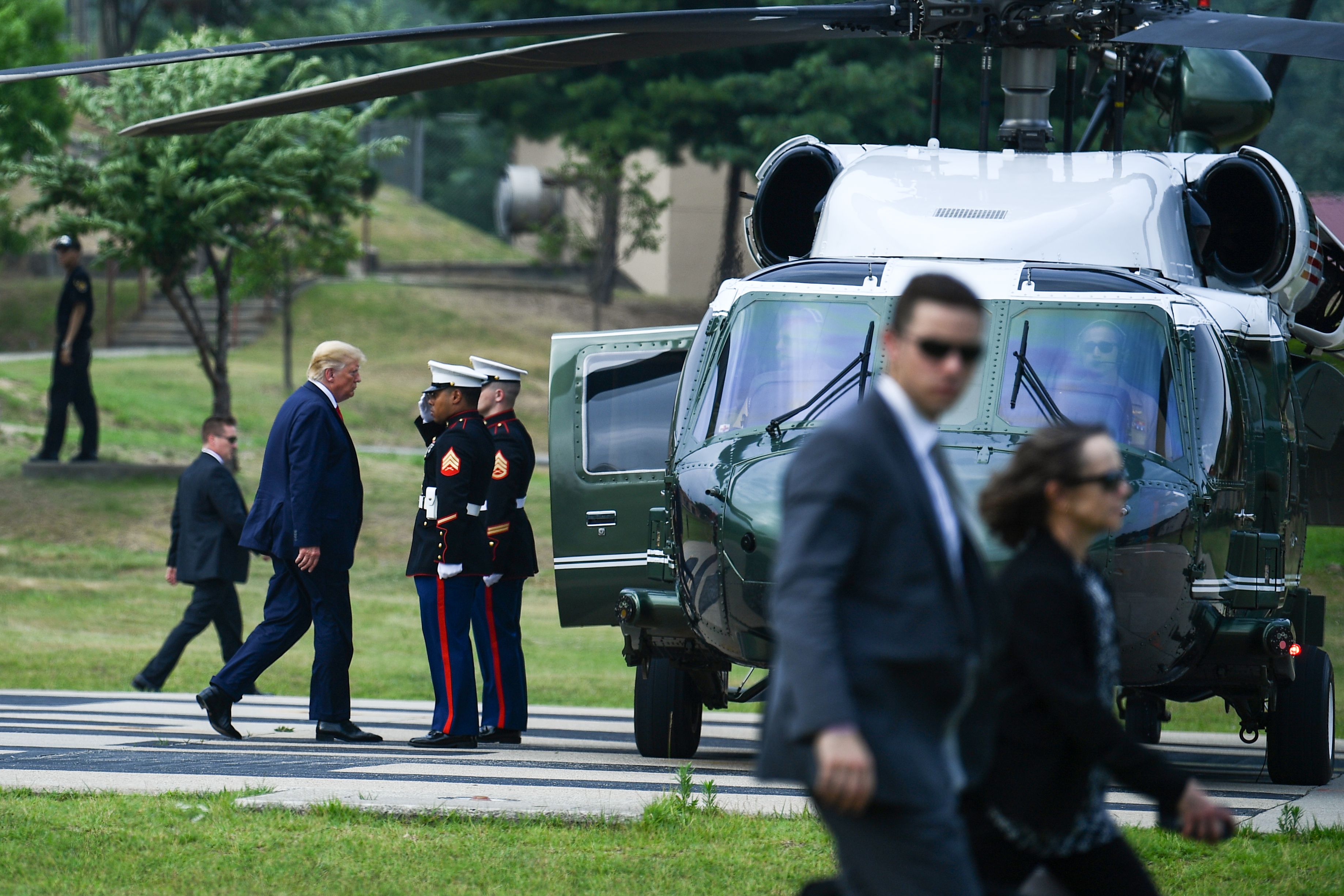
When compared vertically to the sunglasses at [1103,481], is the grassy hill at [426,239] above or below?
below

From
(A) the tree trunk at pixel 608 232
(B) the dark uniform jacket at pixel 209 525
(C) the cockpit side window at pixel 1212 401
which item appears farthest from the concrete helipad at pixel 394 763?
(A) the tree trunk at pixel 608 232

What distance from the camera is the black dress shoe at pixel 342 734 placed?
9.99 metres

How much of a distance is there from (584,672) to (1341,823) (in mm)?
9327

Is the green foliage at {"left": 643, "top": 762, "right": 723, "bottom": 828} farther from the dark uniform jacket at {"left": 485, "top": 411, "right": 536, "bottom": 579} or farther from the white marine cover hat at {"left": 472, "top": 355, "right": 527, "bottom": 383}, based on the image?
the white marine cover hat at {"left": 472, "top": 355, "right": 527, "bottom": 383}

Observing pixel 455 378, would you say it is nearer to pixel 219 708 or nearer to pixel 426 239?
pixel 219 708

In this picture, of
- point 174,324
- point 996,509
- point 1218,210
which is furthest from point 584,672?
point 174,324

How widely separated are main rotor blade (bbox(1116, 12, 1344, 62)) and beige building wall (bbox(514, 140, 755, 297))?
38.9 meters

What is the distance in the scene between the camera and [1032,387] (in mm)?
8328

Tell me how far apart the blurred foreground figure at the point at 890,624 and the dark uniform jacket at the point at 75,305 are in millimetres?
18472

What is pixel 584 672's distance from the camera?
16172 mm

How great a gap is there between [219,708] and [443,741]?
123 cm

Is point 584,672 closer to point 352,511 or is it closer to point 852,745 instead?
point 352,511

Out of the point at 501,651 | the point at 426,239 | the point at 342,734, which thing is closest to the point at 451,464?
the point at 501,651

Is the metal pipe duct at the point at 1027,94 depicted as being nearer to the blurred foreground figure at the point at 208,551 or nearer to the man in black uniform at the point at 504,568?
the man in black uniform at the point at 504,568
